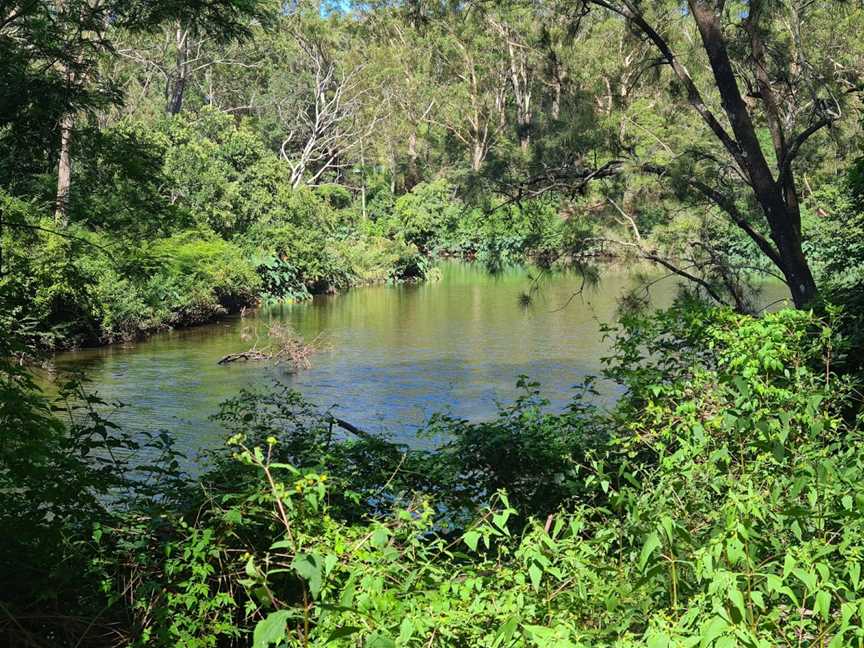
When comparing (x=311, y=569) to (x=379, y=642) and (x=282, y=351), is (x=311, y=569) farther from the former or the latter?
(x=282, y=351)

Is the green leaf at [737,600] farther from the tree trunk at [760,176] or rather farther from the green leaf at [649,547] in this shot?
the tree trunk at [760,176]

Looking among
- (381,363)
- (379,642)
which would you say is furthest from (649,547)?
(381,363)

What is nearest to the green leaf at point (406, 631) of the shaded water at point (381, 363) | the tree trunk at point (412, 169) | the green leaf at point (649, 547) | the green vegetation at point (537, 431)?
the green vegetation at point (537, 431)

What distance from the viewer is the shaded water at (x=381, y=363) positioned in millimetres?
13203

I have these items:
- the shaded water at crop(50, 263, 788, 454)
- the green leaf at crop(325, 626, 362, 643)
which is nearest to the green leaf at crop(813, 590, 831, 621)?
the green leaf at crop(325, 626, 362, 643)

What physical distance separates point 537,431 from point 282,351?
1143 cm

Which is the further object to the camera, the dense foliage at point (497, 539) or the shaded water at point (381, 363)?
the shaded water at point (381, 363)

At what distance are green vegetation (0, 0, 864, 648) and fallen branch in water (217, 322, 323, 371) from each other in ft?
10.0

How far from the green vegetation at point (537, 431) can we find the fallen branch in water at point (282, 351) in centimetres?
306

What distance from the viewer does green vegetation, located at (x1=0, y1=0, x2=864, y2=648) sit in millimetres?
2545

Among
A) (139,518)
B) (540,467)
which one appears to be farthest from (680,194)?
(139,518)

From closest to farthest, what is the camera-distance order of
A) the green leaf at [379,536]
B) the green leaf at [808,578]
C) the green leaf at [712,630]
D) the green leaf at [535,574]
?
the green leaf at [712,630] → the green leaf at [808,578] → the green leaf at [535,574] → the green leaf at [379,536]

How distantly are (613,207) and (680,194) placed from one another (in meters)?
0.77

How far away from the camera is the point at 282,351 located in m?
17.1
